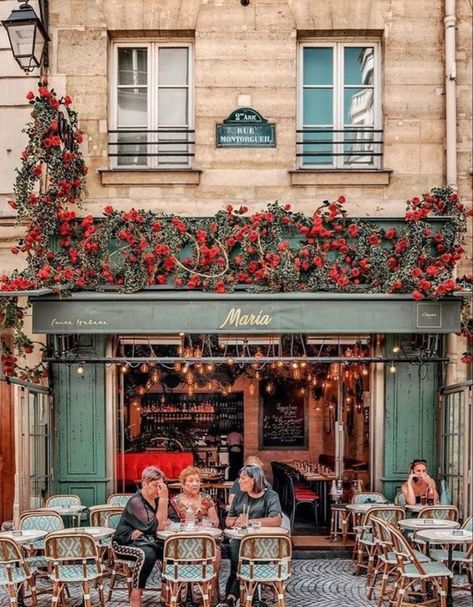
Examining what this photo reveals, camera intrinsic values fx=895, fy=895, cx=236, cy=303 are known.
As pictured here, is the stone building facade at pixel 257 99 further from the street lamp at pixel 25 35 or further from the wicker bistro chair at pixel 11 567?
the wicker bistro chair at pixel 11 567

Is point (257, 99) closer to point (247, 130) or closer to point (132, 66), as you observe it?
point (247, 130)

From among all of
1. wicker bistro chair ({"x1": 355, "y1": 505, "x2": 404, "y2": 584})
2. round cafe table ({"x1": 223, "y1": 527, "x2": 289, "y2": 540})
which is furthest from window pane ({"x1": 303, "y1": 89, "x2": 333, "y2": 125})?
round cafe table ({"x1": 223, "y1": 527, "x2": 289, "y2": 540})

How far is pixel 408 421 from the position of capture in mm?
11352

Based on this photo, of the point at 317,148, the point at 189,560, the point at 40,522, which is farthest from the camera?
the point at 317,148

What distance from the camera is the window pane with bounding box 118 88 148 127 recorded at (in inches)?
468

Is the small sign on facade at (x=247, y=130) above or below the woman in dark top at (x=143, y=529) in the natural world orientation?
above

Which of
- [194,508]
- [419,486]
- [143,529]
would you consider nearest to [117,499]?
[194,508]

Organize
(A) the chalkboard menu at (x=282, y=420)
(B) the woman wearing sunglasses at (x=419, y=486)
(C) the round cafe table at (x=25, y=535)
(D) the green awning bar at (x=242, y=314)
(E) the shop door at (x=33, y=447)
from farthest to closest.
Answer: (A) the chalkboard menu at (x=282, y=420) < (B) the woman wearing sunglasses at (x=419, y=486) < (D) the green awning bar at (x=242, y=314) < (E) the shop door at (x=33, y=447) < (C) the round cafe table at (x=25, y=535)

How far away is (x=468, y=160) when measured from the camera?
37.7 ft

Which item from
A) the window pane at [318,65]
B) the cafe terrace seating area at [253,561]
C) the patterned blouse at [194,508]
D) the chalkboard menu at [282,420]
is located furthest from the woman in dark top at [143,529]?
the chalkboard menu at [282,420]

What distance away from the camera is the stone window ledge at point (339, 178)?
11461 millimetres

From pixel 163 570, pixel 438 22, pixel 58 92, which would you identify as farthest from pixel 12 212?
pixel 438 22

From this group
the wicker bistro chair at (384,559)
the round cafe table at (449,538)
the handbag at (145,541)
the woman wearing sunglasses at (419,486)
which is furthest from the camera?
the woman wearing sunglasses at (419,486)

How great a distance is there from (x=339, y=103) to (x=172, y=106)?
2.22 metres
